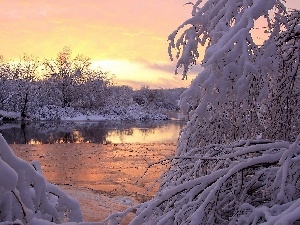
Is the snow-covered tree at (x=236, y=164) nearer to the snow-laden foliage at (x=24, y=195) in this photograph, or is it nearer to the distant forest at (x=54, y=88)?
the snow-laden foliage at (x=24, y=195)

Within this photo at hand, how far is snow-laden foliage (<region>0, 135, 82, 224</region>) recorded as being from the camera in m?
3.03

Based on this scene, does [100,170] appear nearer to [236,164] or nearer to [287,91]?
[287,91]

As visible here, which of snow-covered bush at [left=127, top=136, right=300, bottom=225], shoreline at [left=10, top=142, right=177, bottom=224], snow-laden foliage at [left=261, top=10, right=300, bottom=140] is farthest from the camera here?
shoreline at [left=10, top=142, right=177, bottom=224]

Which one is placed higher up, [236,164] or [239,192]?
[236,164]

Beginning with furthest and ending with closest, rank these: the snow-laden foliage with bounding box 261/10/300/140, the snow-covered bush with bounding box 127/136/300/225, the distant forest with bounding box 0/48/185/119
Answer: the distant forest with bounding box 0/48/185/119 < the snow-laden foliage with bounding box 261/10/300/140 < the snow-covered bush with bounding box 127/136/300/225

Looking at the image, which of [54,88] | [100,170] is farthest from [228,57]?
[54,88]

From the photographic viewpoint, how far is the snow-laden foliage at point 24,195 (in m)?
3.03

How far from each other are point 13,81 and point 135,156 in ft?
158

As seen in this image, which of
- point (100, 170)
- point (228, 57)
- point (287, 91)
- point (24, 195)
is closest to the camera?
point (228, 57)

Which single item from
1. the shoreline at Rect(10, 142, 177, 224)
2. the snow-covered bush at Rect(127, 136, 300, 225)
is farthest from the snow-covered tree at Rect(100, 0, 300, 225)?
the shoreline at Rect(10, 142, 177, 224)

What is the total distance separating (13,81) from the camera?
216 feet

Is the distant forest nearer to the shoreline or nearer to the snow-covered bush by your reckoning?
the shoreline

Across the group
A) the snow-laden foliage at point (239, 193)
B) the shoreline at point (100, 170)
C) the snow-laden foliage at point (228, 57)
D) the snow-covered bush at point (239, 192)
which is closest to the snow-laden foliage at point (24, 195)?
the snow-laden foliage at point (239, 193)

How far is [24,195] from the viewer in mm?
3670
